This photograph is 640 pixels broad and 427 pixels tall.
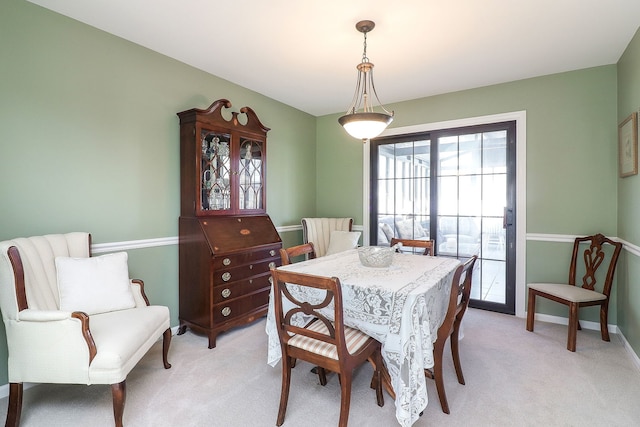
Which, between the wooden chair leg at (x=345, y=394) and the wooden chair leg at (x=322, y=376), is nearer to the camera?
the wooden chair leg at (x=345, y=394)

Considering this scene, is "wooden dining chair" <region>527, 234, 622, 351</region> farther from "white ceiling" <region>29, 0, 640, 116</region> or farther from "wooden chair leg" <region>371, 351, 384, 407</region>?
"wooden chair leg" <region>371, 351, 384, 407</region>

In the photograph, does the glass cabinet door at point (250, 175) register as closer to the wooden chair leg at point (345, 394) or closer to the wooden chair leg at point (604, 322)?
the wooden chair leg at point (345, 394)

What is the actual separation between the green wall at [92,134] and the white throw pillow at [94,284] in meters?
0.44

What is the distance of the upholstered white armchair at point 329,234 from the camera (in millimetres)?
4020

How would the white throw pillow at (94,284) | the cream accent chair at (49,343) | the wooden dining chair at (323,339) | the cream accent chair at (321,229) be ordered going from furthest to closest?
the cream accent chair at (321,229) < the white throw pillow at (94,284) < the cream accent chair at (49,343) < the wooden dining chair at (323,339)

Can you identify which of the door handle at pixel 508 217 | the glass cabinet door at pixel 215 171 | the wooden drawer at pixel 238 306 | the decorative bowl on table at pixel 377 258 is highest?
the glass cabinet door at pixel 215 171

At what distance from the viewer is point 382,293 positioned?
1.67 meters

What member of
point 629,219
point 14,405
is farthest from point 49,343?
point 629,219

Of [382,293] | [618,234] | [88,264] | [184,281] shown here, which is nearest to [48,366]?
[88,264]

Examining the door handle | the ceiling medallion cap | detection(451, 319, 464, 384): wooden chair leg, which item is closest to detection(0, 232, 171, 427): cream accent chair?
detection(451, 319, 464, 384): wooden chair leg

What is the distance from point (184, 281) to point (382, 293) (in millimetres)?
2090

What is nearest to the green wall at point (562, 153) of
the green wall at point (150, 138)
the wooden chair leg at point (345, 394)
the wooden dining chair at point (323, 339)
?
the green wall at point (150, 138)

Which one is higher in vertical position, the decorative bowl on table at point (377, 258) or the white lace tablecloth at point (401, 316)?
the decorative bowl on table at point (377, 258)

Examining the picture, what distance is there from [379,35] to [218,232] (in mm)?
2161
